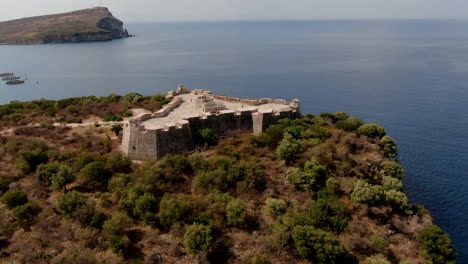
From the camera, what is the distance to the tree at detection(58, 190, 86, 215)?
2630 cm

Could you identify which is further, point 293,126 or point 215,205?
point 293,126

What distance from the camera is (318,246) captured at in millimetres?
23250

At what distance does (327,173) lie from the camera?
109ft

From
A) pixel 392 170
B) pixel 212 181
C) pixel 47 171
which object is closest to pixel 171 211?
pixel 212 181

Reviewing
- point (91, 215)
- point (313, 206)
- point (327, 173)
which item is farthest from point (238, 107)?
point (91, 215)

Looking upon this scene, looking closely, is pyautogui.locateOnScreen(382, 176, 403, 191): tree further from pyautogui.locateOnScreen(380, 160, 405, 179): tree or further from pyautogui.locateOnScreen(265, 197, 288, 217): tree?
pyautogui.locateOnScreen(265, 197, 288, 217): tree

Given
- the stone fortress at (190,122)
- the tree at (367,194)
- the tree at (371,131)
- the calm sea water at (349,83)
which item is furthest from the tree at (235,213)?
the tree at (371,131)

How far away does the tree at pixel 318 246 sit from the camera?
23094mm

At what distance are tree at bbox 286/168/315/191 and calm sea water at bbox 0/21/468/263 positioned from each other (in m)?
14.6

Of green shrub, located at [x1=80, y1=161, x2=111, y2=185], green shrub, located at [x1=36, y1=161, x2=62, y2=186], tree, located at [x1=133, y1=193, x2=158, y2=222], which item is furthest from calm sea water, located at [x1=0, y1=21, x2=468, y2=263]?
green shrub, located at [x1=36, y1=161, x2=62, y2=186]

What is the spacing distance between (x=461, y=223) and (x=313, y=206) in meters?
17.9

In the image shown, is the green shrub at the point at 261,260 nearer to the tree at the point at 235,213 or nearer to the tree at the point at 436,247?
the tree at the point at 235,213

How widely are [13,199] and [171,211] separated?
13.1 metres

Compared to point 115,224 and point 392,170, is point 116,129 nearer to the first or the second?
point 115,224
